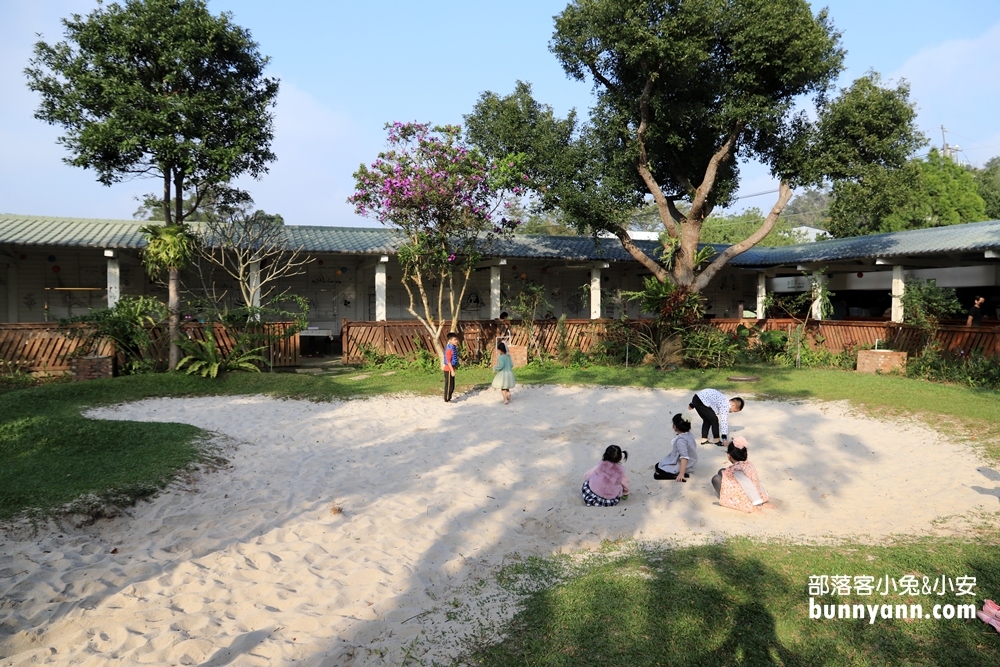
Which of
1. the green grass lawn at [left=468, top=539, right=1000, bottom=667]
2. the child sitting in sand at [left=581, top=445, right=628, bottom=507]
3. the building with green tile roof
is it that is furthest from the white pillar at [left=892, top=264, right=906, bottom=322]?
the child sitting in sand at [left=581, top=445, right=628, bottom=507]

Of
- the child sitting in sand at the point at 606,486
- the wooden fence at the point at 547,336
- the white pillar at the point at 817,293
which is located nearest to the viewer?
the child sitting in sand at the point at 606,486

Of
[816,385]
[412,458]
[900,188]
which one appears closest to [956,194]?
[900,188]

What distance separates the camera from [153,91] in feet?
45.0

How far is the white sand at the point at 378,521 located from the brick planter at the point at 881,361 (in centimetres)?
597

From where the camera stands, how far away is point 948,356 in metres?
14.7

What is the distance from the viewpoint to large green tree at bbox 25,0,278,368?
12.9m

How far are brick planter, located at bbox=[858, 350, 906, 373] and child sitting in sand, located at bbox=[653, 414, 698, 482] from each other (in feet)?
35.4

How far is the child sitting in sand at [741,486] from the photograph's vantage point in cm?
A: 610

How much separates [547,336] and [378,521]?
40.2 feet

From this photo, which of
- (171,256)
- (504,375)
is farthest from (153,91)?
(504,375)

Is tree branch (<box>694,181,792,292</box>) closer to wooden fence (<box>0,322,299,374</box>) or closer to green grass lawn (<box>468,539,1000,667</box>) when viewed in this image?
green grass lawn (<box>468,539,1000,667</box>)

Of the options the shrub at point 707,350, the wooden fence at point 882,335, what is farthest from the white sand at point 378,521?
the wooden fence at point 882,335

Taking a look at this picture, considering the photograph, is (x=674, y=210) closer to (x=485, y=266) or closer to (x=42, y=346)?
(x=485, y=266)

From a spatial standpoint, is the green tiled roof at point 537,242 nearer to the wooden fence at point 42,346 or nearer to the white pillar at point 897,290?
the white pillar at point 897,290
